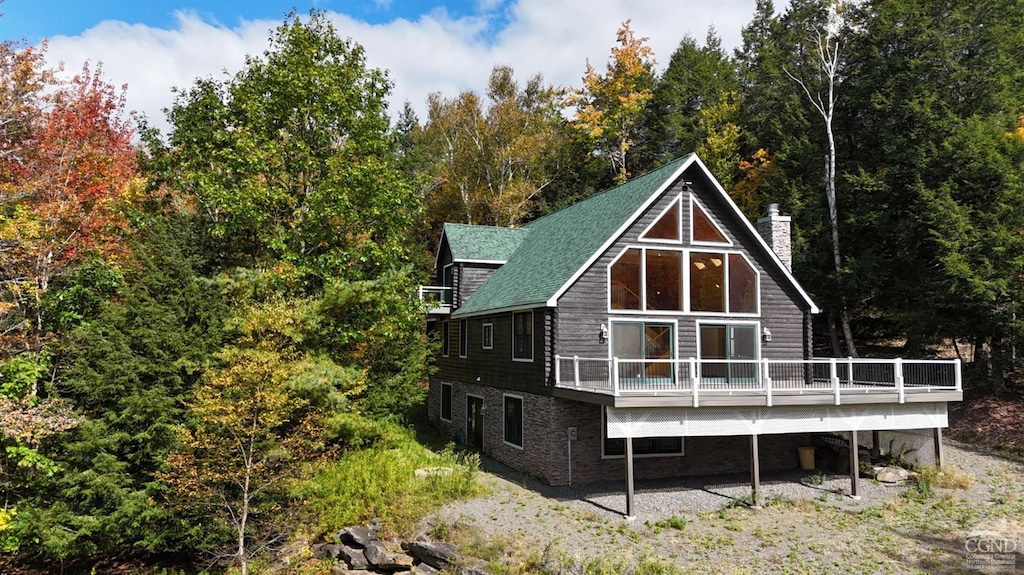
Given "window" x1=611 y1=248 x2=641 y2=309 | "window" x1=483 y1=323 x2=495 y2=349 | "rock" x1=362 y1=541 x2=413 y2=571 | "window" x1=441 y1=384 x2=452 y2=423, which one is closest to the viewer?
"rock" x1=362 y1=541 x2=413 y2=571

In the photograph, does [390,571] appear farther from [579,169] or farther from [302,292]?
[579,169]

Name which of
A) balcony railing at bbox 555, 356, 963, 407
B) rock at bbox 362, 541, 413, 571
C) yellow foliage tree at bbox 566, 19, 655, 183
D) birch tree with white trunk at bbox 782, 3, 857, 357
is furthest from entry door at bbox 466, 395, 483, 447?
yellow foliage tree at bbox 566, 19, 655, 183

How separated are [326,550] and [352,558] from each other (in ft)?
3.52

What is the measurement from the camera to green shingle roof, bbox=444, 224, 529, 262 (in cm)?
2550

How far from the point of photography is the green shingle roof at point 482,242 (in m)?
25.5

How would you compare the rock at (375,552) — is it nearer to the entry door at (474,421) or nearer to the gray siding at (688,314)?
the gray siding at (688,314)

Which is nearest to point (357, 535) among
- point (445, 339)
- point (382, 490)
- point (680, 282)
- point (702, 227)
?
point (382, 490)

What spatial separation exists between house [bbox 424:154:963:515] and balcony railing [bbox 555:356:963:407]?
0.05 metres

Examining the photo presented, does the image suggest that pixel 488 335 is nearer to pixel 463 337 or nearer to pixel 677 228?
pixel 463 337

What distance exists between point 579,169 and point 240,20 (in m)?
26.6

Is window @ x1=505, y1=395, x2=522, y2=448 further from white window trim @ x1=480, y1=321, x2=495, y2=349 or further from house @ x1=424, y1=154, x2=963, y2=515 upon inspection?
white window trim @ x1=480, y1=321, x2=495, y2=349

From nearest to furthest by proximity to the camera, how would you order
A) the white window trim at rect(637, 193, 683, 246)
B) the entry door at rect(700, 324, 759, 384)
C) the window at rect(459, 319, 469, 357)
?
the white window trim at rect(637, 193, 683, 246)
the entry door at rect(700, 324, 759, 384)
the window at rect(459, 319, 469, 357)

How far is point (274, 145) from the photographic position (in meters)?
20.0

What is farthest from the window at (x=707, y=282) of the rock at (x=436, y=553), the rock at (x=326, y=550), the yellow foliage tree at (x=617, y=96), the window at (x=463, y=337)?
the yellow foliage tree at (x=617, y=96)
